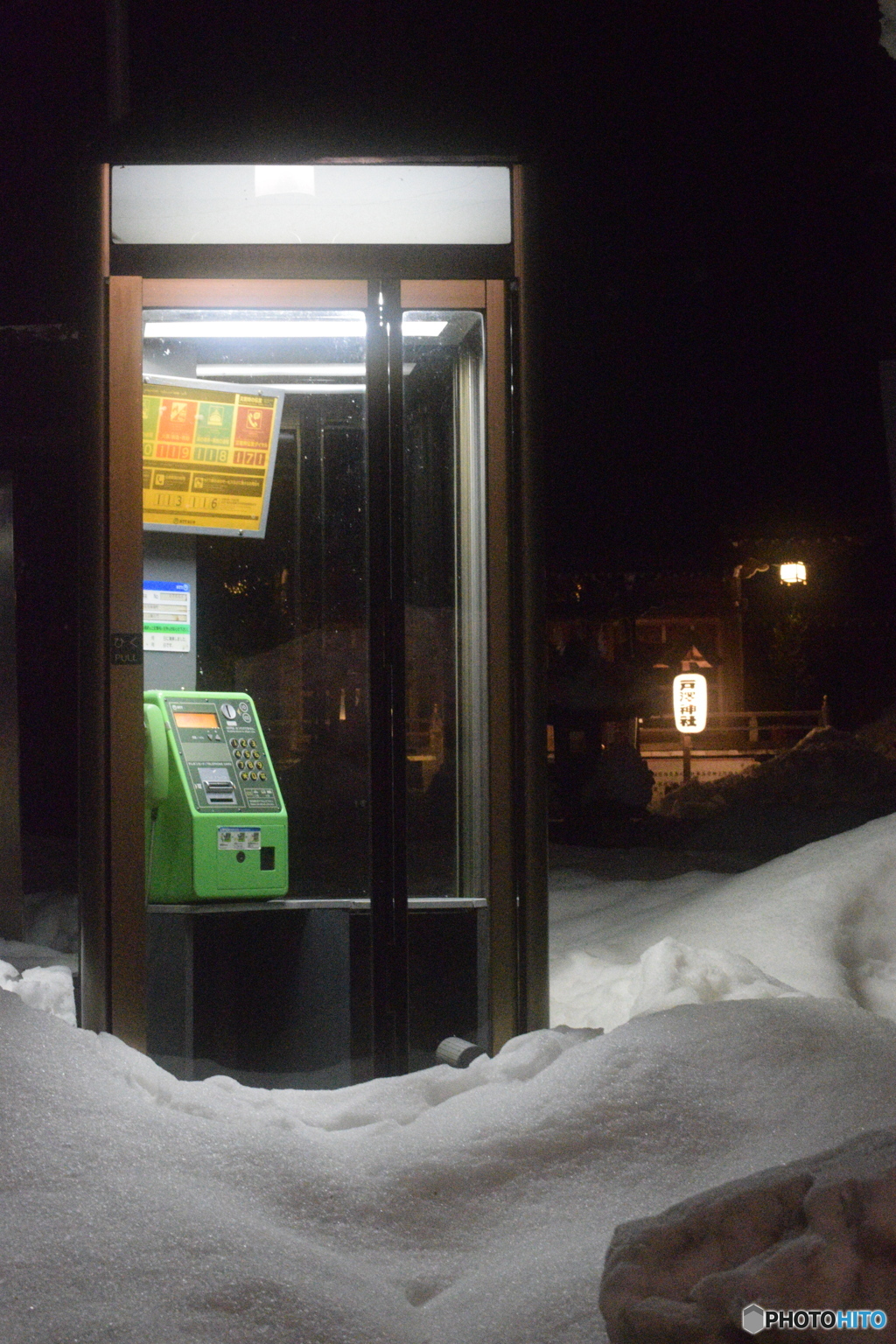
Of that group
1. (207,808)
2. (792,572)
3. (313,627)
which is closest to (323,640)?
(313,627)

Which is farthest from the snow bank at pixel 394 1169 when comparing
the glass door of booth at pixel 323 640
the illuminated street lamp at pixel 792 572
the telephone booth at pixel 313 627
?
the illuminated street lamp at pixel 792 572

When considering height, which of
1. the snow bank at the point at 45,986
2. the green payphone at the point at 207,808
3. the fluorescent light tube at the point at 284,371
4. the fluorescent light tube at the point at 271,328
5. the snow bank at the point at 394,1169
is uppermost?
the fluorescent light tube at the point at 271,328

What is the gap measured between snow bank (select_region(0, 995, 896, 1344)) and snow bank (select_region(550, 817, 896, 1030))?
1.15 metres

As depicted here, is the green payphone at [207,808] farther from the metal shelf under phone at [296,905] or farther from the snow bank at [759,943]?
the snow bank at [759,943]

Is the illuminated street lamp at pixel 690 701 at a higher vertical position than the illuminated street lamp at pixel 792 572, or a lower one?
lower

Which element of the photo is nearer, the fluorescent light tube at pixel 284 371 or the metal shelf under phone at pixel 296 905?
the metal shelf under phone at pixel 296 905

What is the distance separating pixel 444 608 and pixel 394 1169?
2.16 metres

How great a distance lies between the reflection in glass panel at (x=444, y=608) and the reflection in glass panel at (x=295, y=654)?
22cm

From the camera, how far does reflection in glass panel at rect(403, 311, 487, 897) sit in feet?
13.9

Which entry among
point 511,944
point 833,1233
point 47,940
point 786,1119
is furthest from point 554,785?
point 833,1233

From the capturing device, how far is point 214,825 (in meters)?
4.02

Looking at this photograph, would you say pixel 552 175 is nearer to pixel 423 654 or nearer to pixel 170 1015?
pixel 423 654

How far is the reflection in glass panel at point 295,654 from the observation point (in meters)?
4.09
